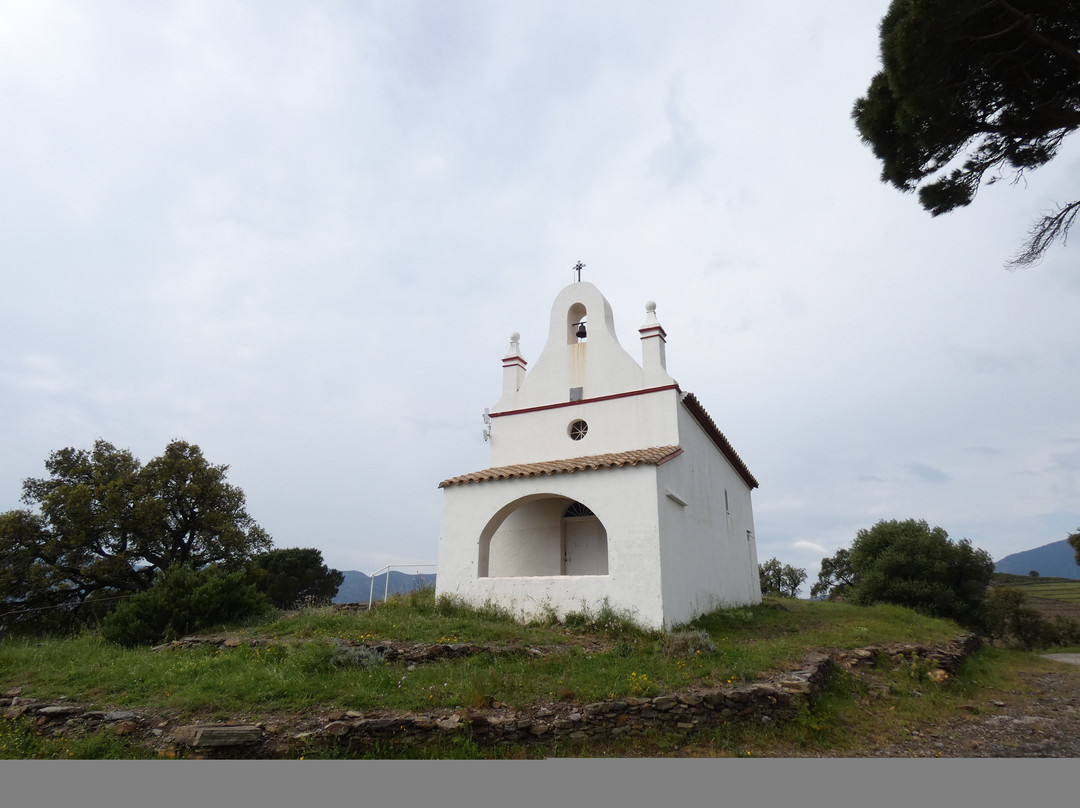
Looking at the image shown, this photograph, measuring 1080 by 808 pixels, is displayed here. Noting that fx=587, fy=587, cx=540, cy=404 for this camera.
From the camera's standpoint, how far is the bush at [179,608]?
36.8 feet

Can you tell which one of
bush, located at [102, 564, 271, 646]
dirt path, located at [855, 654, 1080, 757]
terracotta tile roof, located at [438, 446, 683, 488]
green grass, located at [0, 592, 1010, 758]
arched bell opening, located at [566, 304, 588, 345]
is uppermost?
arched bell opening, located at [566, 304, 588, 345]

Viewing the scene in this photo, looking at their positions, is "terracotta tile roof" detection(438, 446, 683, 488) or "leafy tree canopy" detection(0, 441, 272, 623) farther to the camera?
"leafy tree canopy" detection(0, 441, 272, 623)

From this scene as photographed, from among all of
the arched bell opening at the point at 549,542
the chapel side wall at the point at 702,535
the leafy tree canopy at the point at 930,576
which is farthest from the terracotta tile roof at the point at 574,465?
the leafy tree canopy at the point at 930,576

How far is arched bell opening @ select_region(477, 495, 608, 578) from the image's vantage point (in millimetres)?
14539

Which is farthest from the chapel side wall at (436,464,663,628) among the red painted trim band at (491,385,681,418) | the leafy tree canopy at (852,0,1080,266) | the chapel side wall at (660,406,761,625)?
the leafy tree canopy at (852,0,1080,266)

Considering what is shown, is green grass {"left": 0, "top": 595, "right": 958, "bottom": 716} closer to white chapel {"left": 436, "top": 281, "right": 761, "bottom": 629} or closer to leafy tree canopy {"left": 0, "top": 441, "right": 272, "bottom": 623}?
white chapel {"left": 436, "top": 281, "right": 761, "bottom": 629}

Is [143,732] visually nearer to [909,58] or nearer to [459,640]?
[459,640]

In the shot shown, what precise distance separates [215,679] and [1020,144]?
13.0 metres

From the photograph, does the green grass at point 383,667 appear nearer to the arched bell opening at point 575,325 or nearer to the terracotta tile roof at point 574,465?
the terracotta tile roof at point 574,465

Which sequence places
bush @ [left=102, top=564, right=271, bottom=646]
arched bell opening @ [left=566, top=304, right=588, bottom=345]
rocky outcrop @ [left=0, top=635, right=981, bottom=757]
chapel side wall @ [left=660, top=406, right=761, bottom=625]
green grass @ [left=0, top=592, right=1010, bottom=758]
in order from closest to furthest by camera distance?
rocky outcrop @ [left=0, top=635, right=981, bottom=757]
green grass @ [left=0, top=592, right=1010, bottom=758]
bush @ [left=102, top=564, right=271, bottom=646]
chapel side wall @ [left=660, top=406, right=761, bottom=625]
arched bell opening @ [left=566, top=304, right=588, bottom=345]

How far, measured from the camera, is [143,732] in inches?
260

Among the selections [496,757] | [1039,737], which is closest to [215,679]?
[496,757]

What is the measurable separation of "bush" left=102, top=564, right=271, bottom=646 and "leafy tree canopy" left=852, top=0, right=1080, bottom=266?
45.8 ft

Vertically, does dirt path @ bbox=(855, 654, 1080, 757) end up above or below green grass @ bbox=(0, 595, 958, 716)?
below
